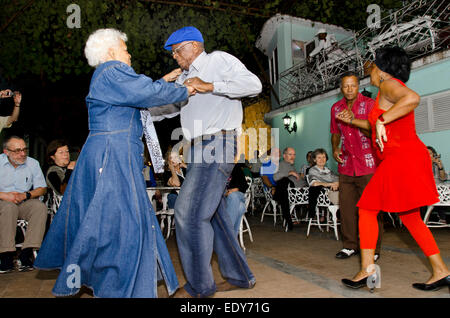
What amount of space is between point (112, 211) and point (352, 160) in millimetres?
2911

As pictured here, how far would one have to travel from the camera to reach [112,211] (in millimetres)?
2266

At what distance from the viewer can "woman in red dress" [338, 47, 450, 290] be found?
256 cm

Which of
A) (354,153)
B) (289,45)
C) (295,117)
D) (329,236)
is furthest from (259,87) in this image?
(289,45)

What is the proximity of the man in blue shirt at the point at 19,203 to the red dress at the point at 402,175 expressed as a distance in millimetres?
3594

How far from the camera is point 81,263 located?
2.25m

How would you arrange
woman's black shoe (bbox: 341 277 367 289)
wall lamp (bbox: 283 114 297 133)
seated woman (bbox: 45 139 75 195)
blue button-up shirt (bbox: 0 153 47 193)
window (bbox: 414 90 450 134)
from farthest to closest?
wall lamp (bbox: 283 114 297 133), window (bbox: 414 90 450 134), seated woman (bbox: 45 139 75 195), blue button-up shirt (bbox: 0 153 47 193), woman's black shoe (bbox: 341 277 367 289)

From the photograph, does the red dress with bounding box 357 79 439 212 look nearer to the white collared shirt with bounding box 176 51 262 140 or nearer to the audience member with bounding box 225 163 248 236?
the white collared shirt with bounding box 176 51 262 140

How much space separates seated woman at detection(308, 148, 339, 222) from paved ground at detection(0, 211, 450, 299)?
73 cm

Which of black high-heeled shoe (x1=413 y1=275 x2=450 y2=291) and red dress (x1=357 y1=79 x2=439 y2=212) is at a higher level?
red dress (x1=357 y1=79 x2=439 y2=212)

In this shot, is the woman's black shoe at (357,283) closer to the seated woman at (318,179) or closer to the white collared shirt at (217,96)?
the white collared shirt at (217,96)

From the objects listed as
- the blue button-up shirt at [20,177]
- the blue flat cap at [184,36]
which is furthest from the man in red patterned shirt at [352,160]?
the blue button-up shirt at [20,177]

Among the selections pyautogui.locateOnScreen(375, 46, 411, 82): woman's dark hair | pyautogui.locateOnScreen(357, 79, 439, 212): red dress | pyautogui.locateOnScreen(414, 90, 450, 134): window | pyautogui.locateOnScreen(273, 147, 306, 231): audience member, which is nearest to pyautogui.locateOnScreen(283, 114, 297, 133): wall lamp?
pyautogui.locateOnScreen(414, 90, 450, 134): window

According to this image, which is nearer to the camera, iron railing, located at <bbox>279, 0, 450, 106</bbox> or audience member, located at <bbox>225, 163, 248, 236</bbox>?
audience member, located at <bbox>225, 163, 248, 236</bbox>

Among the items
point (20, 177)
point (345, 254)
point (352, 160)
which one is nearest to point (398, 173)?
point (352, 160)
